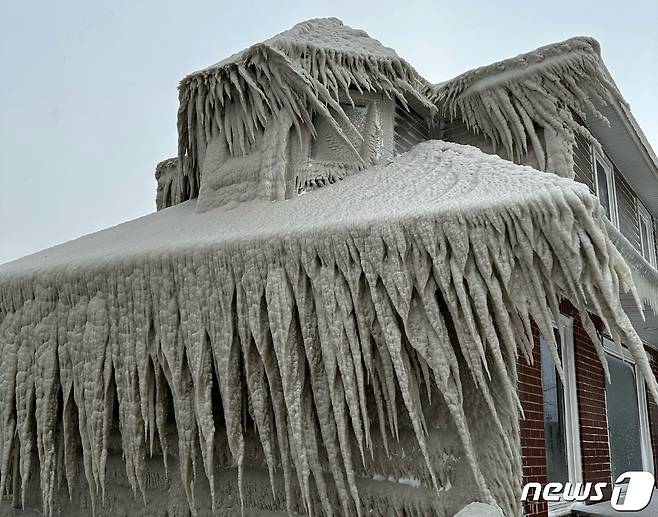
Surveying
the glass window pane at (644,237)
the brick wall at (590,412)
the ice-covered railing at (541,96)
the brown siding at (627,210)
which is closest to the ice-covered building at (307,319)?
the ice-covered railing at (541,96)

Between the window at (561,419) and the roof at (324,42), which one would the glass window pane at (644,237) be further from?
the roof at (324,42)

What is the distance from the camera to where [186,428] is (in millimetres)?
3820

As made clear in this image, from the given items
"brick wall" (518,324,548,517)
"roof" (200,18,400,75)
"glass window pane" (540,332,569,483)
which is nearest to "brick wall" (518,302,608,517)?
"brick wall" (518,324,548,517)

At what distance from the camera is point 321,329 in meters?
3.56

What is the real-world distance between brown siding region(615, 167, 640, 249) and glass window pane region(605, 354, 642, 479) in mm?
2214

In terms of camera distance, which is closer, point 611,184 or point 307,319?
point 307,319

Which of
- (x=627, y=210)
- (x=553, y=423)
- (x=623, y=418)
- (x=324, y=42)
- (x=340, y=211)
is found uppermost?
(x=324, y=42)

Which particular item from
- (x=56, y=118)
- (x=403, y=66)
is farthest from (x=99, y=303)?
(x=56, y=118)

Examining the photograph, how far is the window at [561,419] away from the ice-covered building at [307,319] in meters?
0.10

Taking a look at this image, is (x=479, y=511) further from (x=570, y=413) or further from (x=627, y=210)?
(x=627, y=210)

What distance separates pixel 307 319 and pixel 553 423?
3366 millimetres

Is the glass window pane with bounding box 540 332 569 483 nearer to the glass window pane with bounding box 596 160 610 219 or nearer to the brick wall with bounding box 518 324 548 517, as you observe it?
the brick wall with bounding box 518 324 548 517

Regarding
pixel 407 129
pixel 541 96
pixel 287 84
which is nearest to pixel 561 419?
pixel 541 96

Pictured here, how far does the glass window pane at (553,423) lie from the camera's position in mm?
5723
